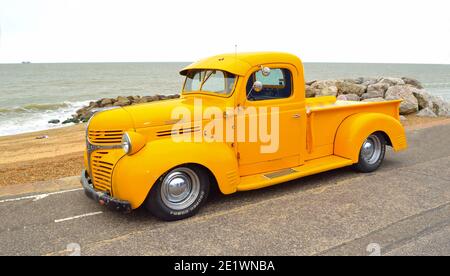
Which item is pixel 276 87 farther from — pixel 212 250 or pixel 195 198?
pixel 212 250

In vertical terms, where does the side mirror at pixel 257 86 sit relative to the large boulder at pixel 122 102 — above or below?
above

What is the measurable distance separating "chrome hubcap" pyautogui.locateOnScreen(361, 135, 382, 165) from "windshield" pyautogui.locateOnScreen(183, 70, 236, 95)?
2928 millimetres

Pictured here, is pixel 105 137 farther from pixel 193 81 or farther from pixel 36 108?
pixel 36 108

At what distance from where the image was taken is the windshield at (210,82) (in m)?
5.31

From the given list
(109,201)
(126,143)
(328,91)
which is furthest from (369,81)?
(109,201)

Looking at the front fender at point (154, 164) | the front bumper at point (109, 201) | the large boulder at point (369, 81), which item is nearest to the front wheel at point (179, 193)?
the front fender at point (154, 164)

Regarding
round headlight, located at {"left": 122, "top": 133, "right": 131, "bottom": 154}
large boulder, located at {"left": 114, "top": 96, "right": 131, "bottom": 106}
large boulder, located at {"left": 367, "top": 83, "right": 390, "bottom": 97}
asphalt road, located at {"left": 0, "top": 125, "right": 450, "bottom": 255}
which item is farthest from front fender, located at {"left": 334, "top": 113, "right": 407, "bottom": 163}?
large boulder, located at {"left": 114, "top": 96, "right": 131, "bottom": 106}

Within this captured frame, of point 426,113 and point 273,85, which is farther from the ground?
point 273,85

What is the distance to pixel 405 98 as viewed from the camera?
14102 millimetres

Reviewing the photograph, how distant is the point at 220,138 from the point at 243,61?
1.20m

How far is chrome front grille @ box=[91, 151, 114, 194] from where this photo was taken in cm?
457

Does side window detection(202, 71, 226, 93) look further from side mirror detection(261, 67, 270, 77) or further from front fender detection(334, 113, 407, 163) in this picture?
front fender detection(334, 113, 407, 163)

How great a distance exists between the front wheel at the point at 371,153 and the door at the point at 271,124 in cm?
140

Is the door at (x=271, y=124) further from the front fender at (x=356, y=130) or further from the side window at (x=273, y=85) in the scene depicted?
the front fender at (x=356, y=130)
